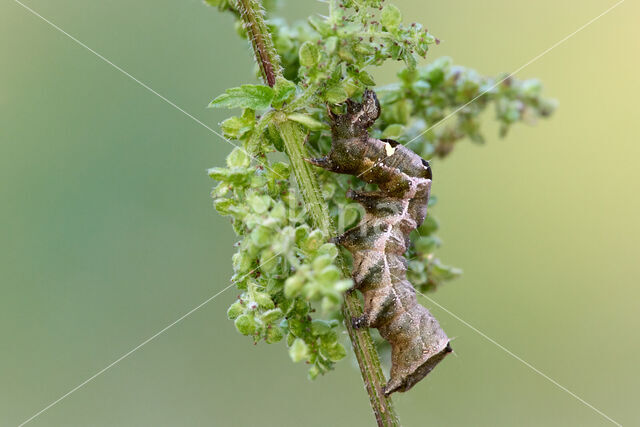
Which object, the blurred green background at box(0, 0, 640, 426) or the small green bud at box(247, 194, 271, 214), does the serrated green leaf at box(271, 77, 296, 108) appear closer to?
the small green bud at box(247, 194, 271, 214)

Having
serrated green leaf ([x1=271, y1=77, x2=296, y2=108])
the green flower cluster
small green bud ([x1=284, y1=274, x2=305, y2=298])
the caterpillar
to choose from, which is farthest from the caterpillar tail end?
serrated green leaf ([x1=271, y1=77, x2=296, y2=108])

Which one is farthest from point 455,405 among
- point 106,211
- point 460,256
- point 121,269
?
point 106,211

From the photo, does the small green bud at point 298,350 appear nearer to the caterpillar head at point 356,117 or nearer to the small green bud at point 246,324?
the small green bud at point 246,324

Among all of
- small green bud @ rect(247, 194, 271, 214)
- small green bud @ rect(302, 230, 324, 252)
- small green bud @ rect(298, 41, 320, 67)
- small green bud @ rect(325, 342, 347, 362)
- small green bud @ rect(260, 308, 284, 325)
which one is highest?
small green bud @ rect(298, 41, 320, 67)

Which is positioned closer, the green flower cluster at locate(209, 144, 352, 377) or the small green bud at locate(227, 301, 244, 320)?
the green flower cluster at locate(209, 144, 352, 377)

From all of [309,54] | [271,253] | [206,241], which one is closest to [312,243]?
[271,253]

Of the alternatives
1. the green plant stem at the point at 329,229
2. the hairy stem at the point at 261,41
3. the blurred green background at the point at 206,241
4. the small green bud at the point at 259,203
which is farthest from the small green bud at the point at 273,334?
the blurred green background at the point at 206,241

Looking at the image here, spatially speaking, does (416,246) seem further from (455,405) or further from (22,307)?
(22,307)
